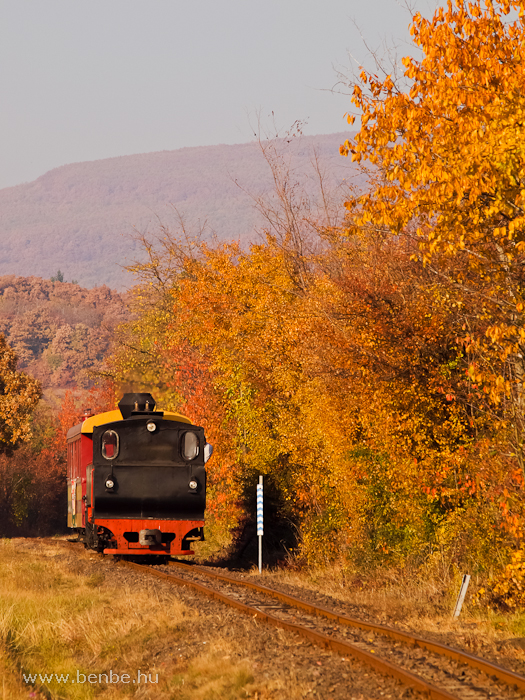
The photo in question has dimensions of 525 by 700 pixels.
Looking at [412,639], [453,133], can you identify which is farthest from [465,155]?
[412,639]

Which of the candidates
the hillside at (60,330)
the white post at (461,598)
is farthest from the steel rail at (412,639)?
the hillside at (60,330)

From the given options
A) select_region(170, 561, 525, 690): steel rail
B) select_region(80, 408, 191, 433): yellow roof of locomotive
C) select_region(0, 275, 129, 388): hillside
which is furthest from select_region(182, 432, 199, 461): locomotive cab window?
select_region(0, 275, 129, 388): hillside

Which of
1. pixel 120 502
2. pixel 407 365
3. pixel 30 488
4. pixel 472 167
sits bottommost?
pixel 30 488

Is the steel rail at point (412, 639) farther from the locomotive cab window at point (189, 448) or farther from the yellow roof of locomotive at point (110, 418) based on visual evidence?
the yellow roof of locomotive at point (110, 418)

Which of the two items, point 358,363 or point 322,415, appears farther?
point 322,415

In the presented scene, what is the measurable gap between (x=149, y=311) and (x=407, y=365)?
32.3 metres

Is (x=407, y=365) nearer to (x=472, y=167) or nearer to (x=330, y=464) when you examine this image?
(x=330, y=464)

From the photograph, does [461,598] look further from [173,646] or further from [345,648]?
[173,646]

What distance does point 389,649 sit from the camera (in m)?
10.2

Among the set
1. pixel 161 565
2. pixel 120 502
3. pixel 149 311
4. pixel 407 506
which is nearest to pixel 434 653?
pixel 407 506

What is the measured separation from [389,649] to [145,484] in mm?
10013

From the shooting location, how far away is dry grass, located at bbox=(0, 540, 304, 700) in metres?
9.34

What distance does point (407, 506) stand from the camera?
59.8 ft

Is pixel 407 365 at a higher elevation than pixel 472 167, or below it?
below
